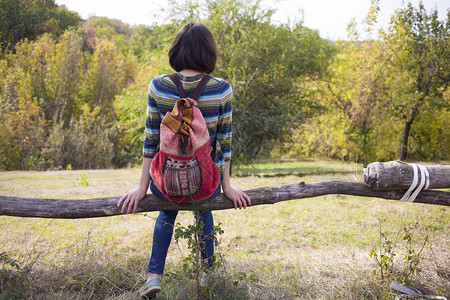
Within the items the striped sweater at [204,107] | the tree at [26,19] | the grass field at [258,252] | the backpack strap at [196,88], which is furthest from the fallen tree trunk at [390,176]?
the tree at [26,19]

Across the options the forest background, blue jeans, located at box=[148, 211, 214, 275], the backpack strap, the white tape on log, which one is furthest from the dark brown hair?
the forest background

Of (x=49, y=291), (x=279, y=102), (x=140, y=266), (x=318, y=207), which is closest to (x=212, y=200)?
(x=140, y=266)

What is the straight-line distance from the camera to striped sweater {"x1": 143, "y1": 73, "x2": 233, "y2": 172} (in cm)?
236

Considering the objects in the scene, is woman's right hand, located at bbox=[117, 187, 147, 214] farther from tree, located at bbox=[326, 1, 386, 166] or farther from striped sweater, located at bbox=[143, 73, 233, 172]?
tree, located at bbox=[326, 1, 386, 166]

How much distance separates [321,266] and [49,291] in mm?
2620

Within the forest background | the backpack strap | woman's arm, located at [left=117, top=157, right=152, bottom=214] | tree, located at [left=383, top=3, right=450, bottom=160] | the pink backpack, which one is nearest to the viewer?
the pink backpack

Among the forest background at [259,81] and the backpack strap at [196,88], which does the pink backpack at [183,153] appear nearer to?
the backpack strap at [196,88]

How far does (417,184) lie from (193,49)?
2.32 meters

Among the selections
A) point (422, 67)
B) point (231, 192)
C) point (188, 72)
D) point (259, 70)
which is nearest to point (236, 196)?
point (231, 192)

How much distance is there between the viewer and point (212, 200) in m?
2.64

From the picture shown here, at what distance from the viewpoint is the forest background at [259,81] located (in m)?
11.3

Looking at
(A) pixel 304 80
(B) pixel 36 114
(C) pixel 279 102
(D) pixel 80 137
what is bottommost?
(D) pixel 80 137

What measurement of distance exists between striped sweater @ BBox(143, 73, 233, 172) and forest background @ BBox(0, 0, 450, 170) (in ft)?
25.5

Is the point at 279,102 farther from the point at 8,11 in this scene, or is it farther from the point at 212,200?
the point at 212,200
